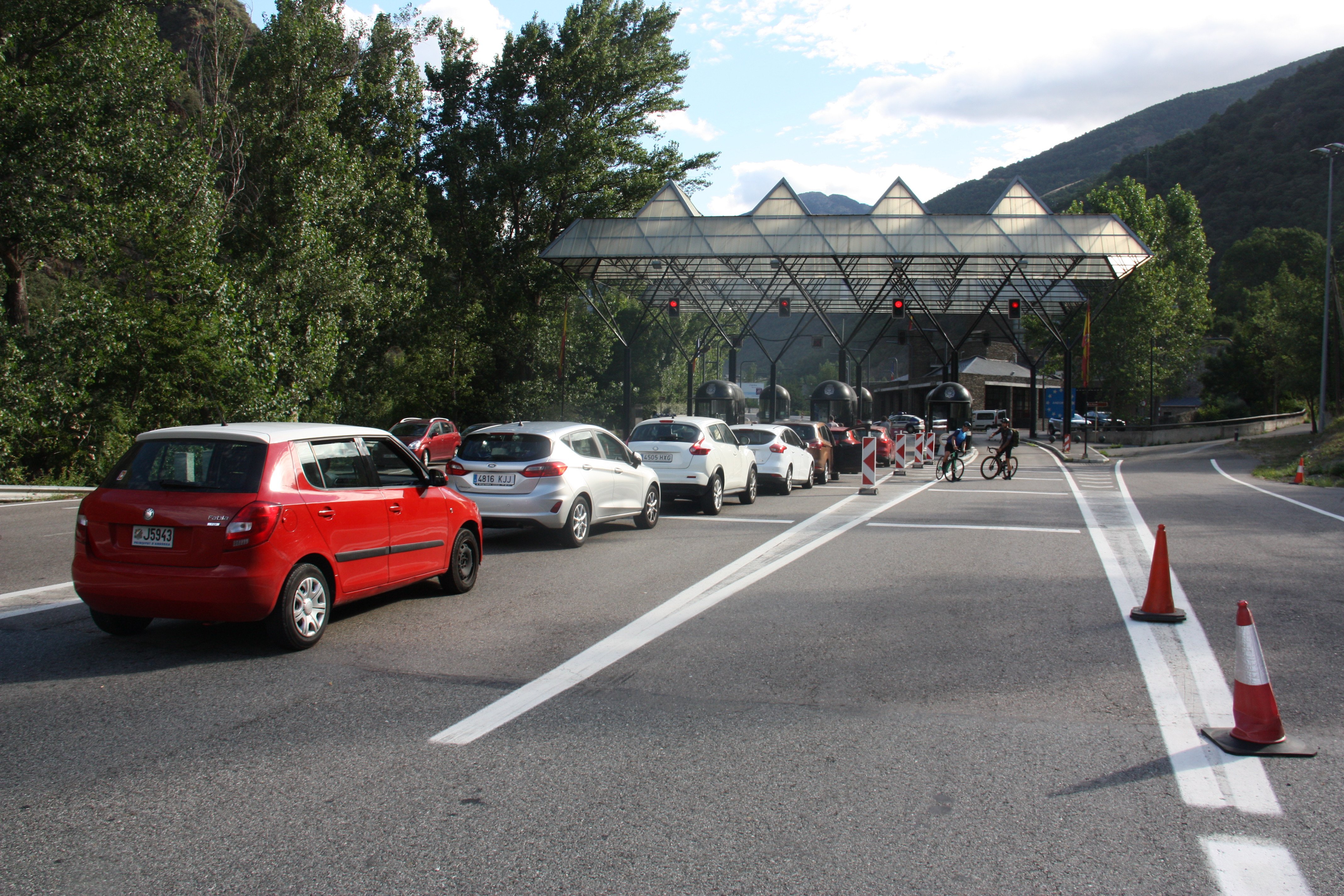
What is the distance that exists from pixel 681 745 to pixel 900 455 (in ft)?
96.8

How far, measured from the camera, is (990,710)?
217 inches

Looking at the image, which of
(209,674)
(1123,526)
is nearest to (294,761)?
(209,674)

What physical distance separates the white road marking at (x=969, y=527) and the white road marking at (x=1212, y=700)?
4.17m

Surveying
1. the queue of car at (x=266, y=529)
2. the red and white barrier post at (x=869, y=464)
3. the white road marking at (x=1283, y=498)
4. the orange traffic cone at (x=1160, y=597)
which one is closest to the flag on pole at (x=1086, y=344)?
the white road marking at (x=1283, y=498)

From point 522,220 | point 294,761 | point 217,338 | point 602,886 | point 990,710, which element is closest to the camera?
point 602,886

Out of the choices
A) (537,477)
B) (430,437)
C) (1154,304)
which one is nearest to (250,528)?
(537,477)

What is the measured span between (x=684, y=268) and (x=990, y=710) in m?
39.9

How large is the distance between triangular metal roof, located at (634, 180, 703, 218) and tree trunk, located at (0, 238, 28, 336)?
2109cm

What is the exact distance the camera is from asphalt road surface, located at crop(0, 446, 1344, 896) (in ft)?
11.7

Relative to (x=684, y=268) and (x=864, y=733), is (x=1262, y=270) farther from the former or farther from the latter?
(x=864, y=733)

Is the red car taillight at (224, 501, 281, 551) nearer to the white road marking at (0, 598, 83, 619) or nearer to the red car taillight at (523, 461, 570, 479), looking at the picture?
the white road marking at (0, 598, 83, 619)

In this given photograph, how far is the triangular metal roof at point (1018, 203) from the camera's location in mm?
37531

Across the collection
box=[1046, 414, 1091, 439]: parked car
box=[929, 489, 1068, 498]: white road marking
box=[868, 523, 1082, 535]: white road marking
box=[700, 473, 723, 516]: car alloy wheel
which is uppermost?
box=[1046, 414, 1091, 439]: parked car

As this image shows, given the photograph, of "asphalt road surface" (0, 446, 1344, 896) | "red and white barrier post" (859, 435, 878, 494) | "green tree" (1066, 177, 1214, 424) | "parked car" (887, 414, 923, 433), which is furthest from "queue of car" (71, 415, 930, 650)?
"green tree" (1066, 177, 1214, 424)
